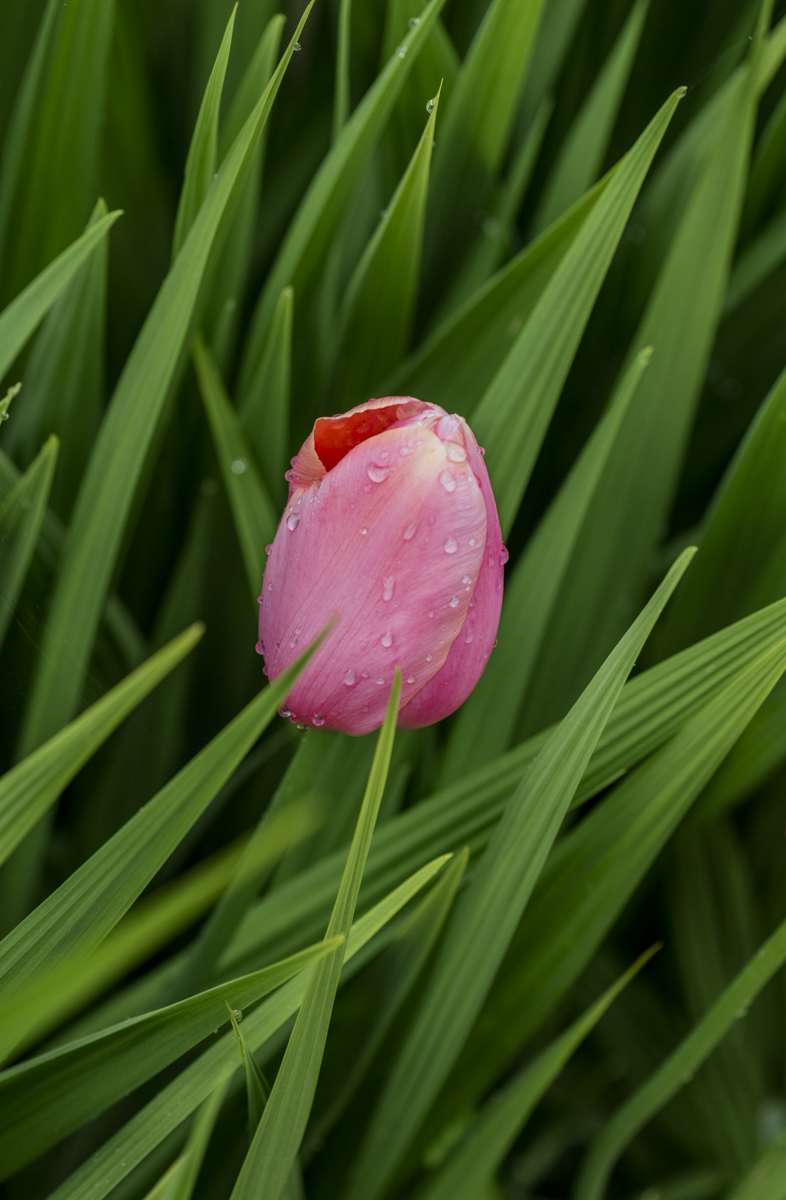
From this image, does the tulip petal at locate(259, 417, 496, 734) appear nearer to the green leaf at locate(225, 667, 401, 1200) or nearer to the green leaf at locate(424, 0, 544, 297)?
the green leaf at locate(225, 667, 401, 1200)

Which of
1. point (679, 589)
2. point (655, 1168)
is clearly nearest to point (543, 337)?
point (679, 589)

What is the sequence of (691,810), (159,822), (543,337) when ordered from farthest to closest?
1. (691,810)
2. (543,337)
3. (159,822)

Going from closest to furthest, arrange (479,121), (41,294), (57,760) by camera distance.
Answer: (57,760), (41,294), (479,121)

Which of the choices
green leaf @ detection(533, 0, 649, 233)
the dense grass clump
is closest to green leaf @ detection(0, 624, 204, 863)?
the dense grass clump

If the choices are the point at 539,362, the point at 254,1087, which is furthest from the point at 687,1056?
the point at 539,362

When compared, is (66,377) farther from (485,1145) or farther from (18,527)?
(485,1145)

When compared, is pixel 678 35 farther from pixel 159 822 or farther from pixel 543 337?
pixel 159 822
